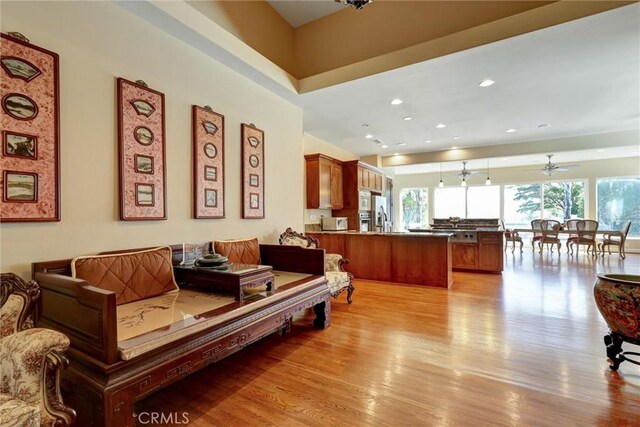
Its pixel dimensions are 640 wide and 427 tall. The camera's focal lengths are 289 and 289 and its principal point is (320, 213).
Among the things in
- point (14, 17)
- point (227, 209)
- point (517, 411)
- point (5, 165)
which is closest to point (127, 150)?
point (5, 165)

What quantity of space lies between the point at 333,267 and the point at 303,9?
143 inches

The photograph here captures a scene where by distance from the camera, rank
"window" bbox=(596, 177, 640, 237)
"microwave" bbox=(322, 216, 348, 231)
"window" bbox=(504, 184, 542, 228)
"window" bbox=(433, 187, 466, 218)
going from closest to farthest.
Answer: "microwave" bbox=(322, 216, 348, 231) → "window" bbox=(596, 177, 640, 237) → "window" bbox=(504, 184, 542, 228) → "window" bbox=(433, 187, 466, 218)

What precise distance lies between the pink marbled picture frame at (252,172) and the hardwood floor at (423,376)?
1.53 meters

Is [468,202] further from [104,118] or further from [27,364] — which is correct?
[27,364]

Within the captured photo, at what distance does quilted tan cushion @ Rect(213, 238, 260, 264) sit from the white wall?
31.5 feet

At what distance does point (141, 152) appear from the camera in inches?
99.5

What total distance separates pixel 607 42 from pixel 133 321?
4968 mm

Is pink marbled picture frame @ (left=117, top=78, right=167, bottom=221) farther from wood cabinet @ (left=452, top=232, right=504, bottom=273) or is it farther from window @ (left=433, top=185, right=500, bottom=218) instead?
window @ (left=433, top=185, right=500, bottom=218)

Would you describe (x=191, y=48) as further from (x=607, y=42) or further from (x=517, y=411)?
(x=607, y=42)

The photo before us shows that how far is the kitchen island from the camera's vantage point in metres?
4.85

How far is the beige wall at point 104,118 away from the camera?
1994 mm

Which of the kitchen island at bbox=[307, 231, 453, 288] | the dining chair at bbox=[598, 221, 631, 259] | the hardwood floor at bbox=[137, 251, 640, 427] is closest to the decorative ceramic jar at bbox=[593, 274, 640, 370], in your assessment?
the hardwood floor at bbox=[137, 251, 640, 427]

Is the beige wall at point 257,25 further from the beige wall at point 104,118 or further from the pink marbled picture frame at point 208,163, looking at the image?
the pink marbled picture frame at point 208,163

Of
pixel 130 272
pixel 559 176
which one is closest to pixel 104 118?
pixel 130 272
